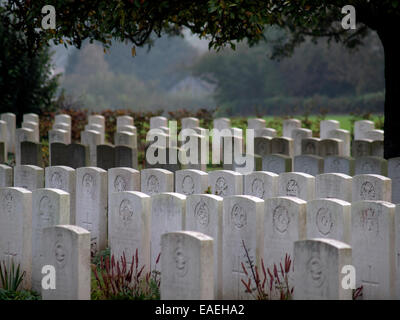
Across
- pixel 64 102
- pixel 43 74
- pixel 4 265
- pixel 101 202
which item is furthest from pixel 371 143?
pixel 64 102

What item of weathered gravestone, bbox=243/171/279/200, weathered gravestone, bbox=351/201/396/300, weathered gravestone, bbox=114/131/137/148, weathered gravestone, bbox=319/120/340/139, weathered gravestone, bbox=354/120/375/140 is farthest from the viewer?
Answer: weathered gravestone, bbox=319/120/340/139

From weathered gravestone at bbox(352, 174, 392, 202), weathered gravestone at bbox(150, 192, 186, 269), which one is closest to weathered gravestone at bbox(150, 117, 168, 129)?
weathered gravestone at bbox(352, 174, 392, 202)

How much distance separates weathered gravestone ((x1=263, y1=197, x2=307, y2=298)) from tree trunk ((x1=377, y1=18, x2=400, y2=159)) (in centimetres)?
620

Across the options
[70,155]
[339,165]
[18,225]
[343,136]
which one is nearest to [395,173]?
[339,165]

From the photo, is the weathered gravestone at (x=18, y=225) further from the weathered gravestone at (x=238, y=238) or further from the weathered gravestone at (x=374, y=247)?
the weathered gravestone at (x=374, y=247)

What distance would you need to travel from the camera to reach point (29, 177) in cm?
1041

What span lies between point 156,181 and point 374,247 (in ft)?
11.7

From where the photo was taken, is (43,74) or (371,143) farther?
(43,74)

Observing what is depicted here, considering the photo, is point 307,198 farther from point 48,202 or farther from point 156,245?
point 48,202

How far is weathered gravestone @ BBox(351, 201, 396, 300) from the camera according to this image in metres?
7.28

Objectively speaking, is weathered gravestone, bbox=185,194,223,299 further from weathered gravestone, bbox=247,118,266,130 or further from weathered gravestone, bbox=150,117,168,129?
weathered gravestone, bbox=150,117,168,129

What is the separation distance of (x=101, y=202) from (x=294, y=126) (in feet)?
30.6

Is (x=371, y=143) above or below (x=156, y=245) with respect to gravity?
above

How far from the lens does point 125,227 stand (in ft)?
26.5
